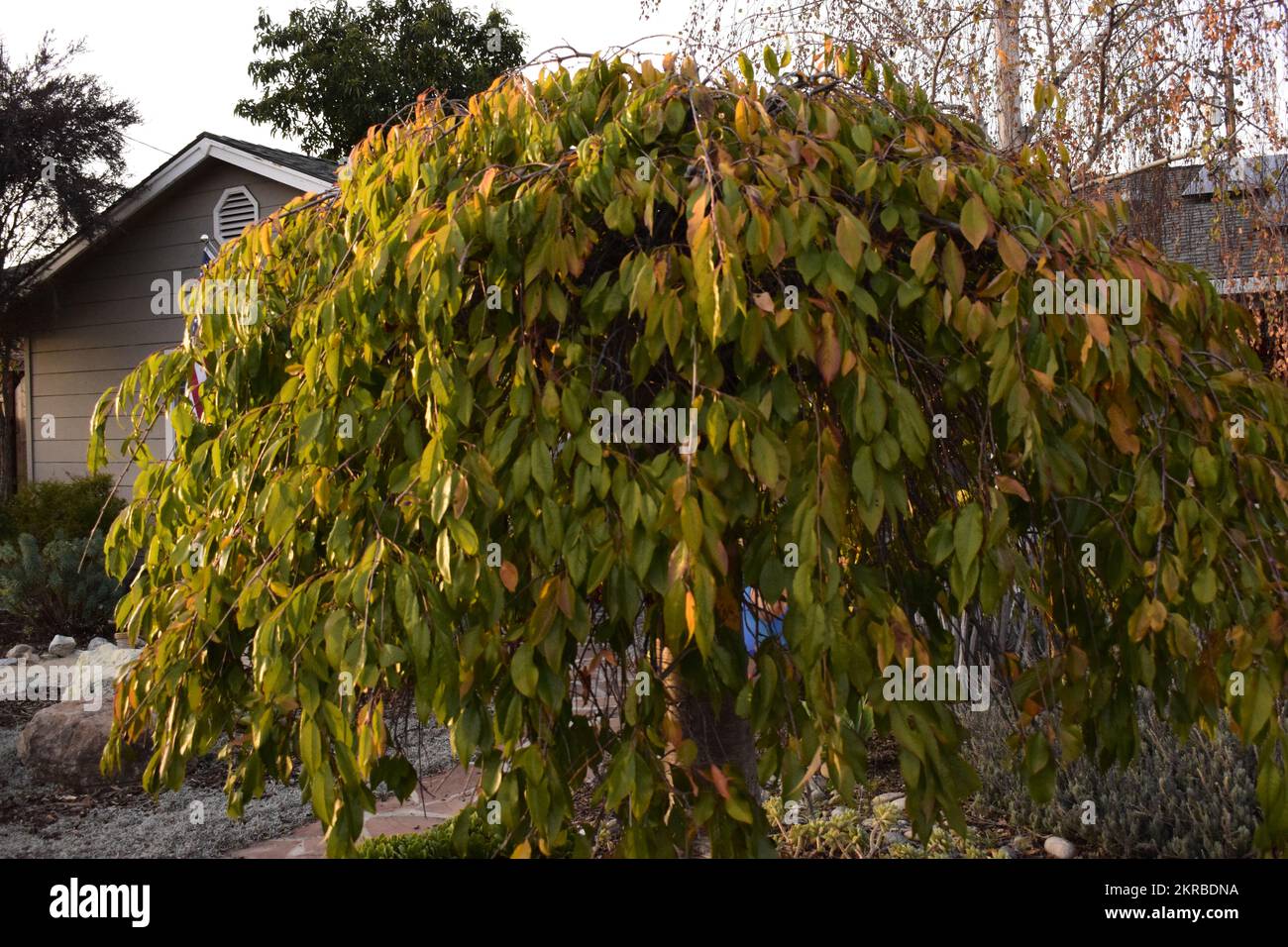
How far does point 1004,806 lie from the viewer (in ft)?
14.4

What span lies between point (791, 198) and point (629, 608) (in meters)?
0.87

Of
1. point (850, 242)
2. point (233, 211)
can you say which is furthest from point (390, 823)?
point (233, 211)

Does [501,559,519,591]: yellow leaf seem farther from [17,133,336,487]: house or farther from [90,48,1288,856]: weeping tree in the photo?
[17,133,336,487]: house

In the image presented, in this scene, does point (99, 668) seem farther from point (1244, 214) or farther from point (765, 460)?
point (1244, 214)

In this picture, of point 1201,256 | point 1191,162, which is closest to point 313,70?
point 1201,256

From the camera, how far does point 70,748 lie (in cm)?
518

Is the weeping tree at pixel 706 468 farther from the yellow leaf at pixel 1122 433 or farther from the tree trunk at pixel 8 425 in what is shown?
the tree trunk at pixel 8 425

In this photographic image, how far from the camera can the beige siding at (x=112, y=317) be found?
11266 millimetres

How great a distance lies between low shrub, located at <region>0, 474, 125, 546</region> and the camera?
10422 mm

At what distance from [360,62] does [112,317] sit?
12.6 meters

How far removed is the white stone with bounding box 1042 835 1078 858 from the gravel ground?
2.46m

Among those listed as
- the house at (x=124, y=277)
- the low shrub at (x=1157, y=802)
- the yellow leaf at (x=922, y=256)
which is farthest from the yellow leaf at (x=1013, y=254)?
the house at (x=124, y=277)

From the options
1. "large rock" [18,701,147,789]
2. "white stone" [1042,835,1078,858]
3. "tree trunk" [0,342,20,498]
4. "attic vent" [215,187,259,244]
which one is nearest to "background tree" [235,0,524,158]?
"tree trunk" [0,342,20,498]
